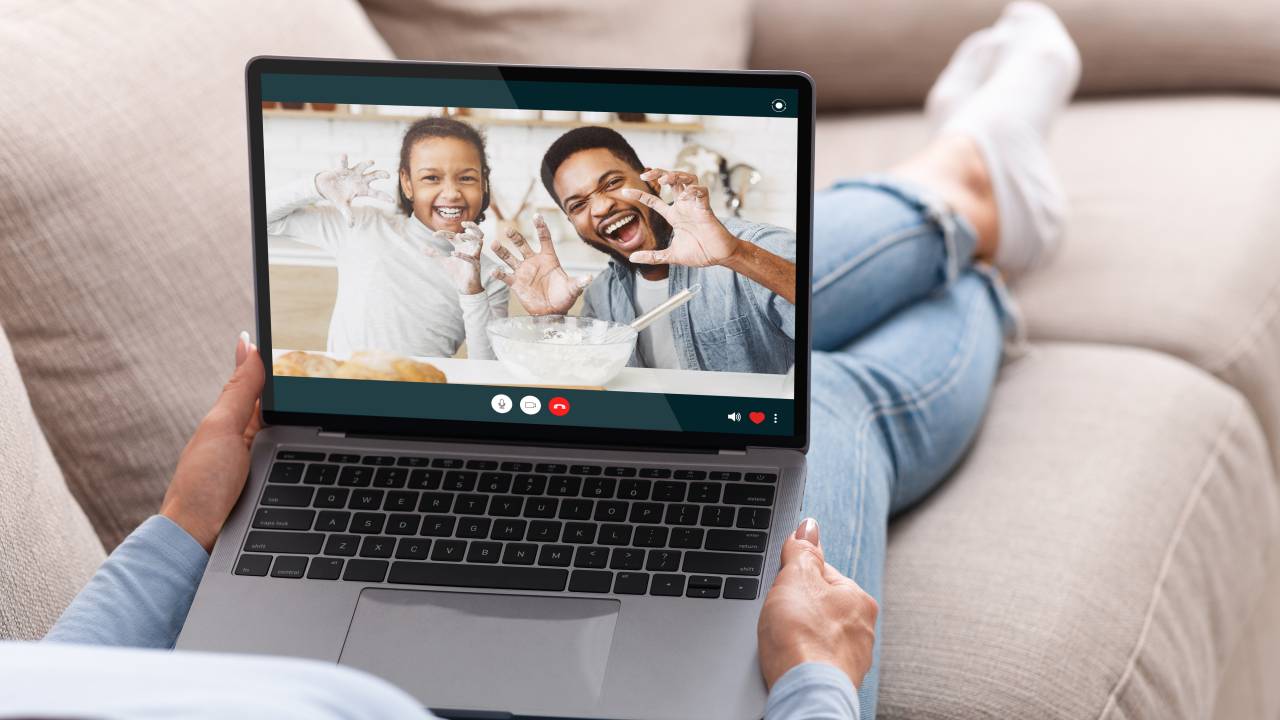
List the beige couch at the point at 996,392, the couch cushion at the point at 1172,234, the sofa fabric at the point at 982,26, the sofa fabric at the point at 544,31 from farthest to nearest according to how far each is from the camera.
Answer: the sofa fabric at the point at 982,26 → the sofa fabric at the point at 544,31 → the couch cushion at the point at 1172,234 → the beige couch at the point at 996,392

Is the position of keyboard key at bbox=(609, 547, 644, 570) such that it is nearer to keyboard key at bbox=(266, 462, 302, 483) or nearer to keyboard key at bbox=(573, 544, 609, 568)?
keyboard key at bbox=(573, 544, 609, 568)

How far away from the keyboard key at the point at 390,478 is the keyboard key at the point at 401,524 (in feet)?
0.10

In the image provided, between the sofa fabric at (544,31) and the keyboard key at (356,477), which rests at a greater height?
the sofa fabric at (544,31)

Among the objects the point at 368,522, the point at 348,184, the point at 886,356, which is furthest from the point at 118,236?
the point at 886,356

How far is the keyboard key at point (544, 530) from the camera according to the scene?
738 millimetres

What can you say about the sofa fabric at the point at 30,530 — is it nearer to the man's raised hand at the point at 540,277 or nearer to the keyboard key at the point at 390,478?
the keyboard key at the point at 390,478

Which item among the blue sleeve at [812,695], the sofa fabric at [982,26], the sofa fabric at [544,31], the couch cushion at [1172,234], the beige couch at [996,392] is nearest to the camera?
the blue sleeve at [812,695]

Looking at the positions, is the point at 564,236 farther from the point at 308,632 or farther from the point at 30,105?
the point at 30,105

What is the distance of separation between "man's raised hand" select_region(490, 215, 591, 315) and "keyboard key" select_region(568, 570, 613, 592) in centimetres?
18

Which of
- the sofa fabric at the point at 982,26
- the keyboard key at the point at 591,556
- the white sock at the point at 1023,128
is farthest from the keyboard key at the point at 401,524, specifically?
the sofa fabric at the point at 982,26

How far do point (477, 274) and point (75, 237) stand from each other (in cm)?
32

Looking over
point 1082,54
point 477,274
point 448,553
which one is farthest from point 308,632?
point 1082,54

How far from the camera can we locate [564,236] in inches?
30.5

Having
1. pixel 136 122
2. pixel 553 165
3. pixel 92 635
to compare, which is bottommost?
pixel 92 635
